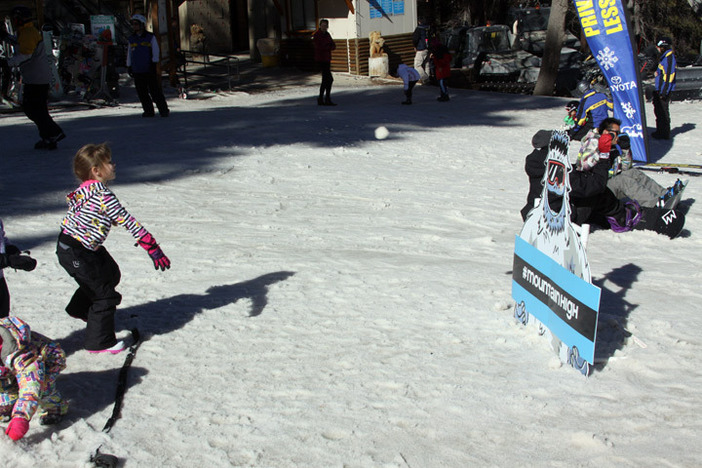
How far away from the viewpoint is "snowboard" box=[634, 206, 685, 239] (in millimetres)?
8102

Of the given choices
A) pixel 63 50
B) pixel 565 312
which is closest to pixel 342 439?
pixel 565 312

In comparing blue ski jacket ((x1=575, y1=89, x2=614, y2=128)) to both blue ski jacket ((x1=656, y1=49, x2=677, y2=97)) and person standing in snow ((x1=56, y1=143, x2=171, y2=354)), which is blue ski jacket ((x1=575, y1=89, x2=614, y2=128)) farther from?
person standing in snow ((x1=56, y1=143, x2=171, y2=354))

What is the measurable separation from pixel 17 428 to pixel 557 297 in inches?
127

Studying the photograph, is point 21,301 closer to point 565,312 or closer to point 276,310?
point 276,310

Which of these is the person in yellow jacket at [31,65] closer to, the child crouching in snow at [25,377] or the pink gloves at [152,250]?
the pink gloves at [152,250]

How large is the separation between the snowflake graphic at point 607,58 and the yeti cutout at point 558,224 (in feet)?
23.0

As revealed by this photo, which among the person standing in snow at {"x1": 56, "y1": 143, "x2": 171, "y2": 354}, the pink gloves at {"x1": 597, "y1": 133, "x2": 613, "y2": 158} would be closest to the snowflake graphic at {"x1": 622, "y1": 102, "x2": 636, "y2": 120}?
the pink gloves at {"x1": 597, "y1": 133, "x2": 613, "y2": 158}

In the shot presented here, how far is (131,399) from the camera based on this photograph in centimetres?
422

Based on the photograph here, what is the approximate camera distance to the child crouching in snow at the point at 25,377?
11.9ft

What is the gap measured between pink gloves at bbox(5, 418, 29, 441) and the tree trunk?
17.4 metres

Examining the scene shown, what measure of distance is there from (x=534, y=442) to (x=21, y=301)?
12.8ft

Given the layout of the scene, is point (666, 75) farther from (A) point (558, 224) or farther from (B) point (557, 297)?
(B) point (557, 297)

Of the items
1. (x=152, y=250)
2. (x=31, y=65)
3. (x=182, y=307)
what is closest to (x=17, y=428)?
(x=152, y=250)

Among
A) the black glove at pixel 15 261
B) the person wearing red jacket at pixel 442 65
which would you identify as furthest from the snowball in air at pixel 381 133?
the black glove at pixel 15 261
